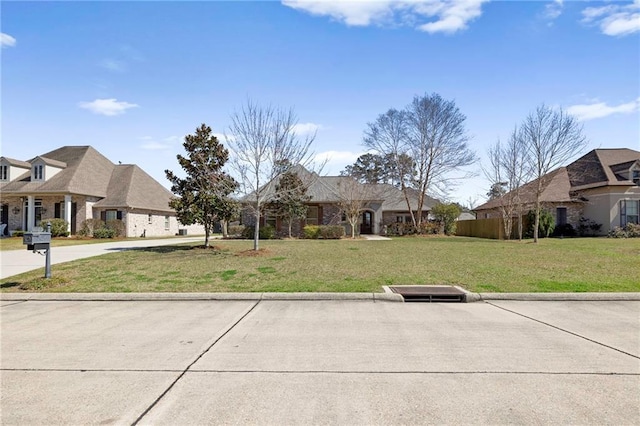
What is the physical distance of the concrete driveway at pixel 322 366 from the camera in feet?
11.1

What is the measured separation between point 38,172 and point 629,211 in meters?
46.3

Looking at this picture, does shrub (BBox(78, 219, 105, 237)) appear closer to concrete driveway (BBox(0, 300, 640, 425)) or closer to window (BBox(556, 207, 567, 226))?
concrete driveway (BBox(0, 300, 640, 425))

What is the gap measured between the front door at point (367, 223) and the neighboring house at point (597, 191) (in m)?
11.3

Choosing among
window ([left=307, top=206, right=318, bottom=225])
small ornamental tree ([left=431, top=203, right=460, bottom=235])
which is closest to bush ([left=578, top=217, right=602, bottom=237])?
small ornamental tree ([left=431, top=203, right=460, bottom=235])

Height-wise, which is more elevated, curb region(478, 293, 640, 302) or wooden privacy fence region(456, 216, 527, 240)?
wooden privacy fence region(456, 216, 527, 240)

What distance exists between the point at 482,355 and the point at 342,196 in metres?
27.1

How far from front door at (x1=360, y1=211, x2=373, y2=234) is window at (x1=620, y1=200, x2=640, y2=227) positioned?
777 inches

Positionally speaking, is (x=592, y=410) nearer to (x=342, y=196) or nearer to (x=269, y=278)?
(x=269, y=278)

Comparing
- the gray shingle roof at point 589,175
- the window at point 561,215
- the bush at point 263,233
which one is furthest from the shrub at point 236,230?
the window at point 561,215

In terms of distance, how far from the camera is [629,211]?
31000 millimetres

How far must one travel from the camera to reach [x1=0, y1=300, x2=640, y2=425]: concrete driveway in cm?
339

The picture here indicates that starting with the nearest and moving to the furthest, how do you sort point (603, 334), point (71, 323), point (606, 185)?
point (603, 334)
point (71, 323)
point (606, 185)

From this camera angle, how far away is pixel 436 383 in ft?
13.0

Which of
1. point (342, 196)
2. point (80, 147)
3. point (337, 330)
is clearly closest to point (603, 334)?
point (337, 330)
